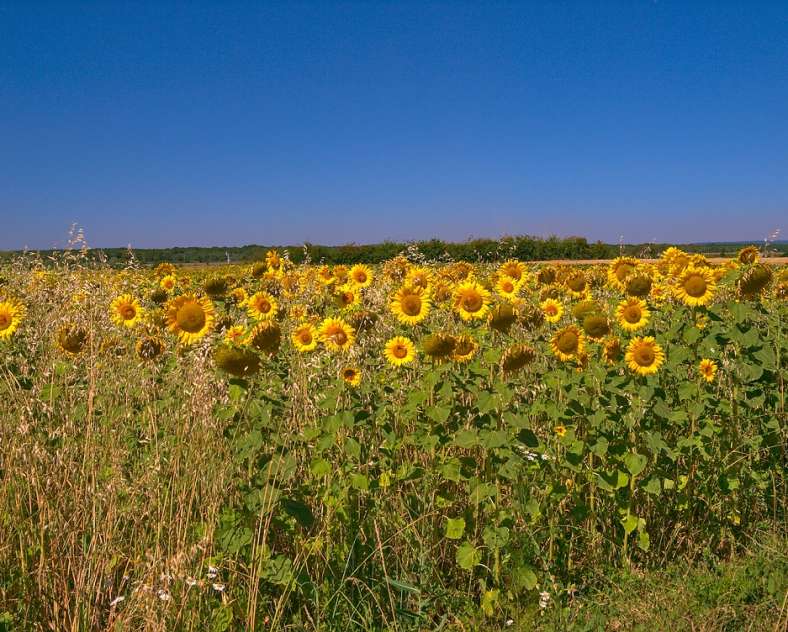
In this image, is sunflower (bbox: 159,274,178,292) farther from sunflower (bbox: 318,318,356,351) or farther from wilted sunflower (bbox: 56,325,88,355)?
sunflower (bbox: 318,318,356,351)

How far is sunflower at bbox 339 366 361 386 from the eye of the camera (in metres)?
3.12

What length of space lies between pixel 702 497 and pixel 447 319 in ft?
5.32

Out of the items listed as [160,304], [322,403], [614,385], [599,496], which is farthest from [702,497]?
[160,304]

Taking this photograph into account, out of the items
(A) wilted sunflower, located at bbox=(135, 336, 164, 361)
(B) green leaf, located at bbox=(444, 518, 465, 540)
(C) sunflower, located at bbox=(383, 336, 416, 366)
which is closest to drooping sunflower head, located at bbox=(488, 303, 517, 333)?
(C) sunflower, located at bbox=(383, 336, 416, 366)

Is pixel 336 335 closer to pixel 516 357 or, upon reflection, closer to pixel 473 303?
pixel 473 303

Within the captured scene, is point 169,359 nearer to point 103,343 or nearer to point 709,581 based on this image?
point 103,343

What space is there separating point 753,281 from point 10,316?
4.07 metres

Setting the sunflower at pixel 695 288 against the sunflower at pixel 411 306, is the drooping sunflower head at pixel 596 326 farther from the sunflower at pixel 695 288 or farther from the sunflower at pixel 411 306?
the sunflower at pixel 411 306

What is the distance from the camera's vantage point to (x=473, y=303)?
3395 millimetres

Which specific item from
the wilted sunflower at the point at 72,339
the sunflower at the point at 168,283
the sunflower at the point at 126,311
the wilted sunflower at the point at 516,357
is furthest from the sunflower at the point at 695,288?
the sunflower at the point at 168,283

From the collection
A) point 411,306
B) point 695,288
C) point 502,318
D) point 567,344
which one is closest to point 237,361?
point 502,318

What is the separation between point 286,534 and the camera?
2.74m

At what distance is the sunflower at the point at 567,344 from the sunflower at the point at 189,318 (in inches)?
67.4

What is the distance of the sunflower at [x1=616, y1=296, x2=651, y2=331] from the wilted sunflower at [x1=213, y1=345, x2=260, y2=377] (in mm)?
2184
